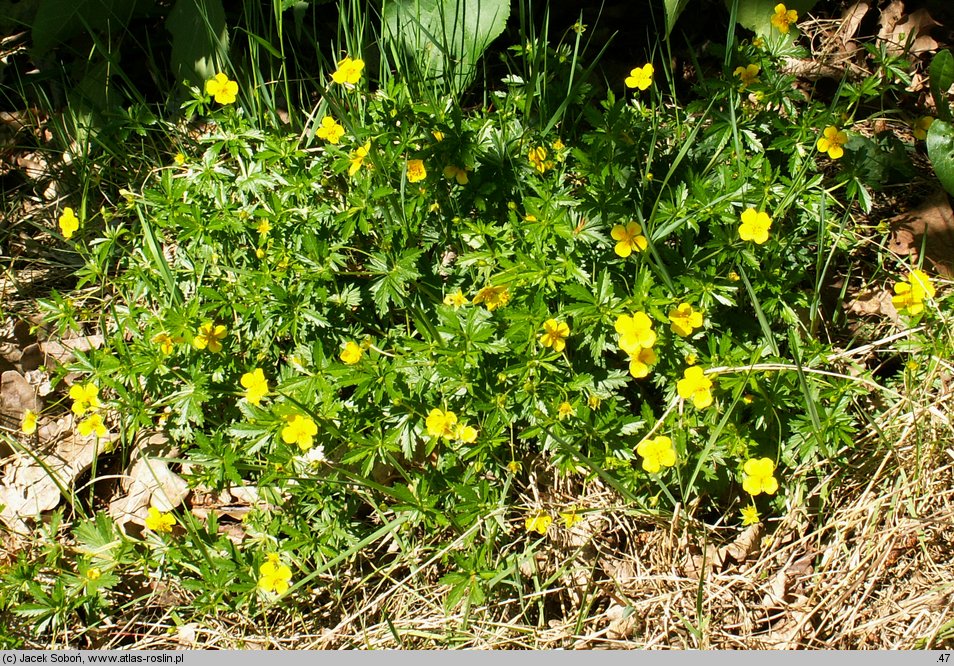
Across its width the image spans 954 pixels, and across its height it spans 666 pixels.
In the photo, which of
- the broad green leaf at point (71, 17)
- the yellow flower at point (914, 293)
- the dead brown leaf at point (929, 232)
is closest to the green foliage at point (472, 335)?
the yellow flower at point (914, 293)

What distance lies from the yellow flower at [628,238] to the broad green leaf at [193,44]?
1.76 meters

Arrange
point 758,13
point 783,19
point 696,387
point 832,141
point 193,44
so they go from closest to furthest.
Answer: point 696,387
point 832,141
point 783,19
point 758,13
point 193,44

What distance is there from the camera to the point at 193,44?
10.2ft

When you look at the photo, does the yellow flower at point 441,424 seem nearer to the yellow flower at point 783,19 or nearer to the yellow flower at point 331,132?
the yellow flower at point 331,132

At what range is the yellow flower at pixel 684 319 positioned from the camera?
2.12m

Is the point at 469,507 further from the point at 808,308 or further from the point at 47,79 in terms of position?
the point at 47,79

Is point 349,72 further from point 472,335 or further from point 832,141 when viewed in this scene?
point 832,141

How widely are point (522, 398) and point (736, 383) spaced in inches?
22.5

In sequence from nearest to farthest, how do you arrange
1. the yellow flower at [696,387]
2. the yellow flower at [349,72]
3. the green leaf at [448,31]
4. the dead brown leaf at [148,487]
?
the yellow flower at [696,387] → the yellow flower at [349,72] → the dead brown leaf at [148,487] → the green leaf at [448,31]

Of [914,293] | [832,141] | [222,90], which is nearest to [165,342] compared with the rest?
[222,90]

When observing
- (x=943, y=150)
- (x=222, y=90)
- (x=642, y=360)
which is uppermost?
(x=222, y=90)

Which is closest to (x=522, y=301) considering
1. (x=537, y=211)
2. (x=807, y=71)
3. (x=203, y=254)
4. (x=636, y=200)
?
(x=537, y=211)

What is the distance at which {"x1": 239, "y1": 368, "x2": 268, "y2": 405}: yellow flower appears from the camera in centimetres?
221

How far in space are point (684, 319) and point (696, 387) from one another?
7.6 inches
